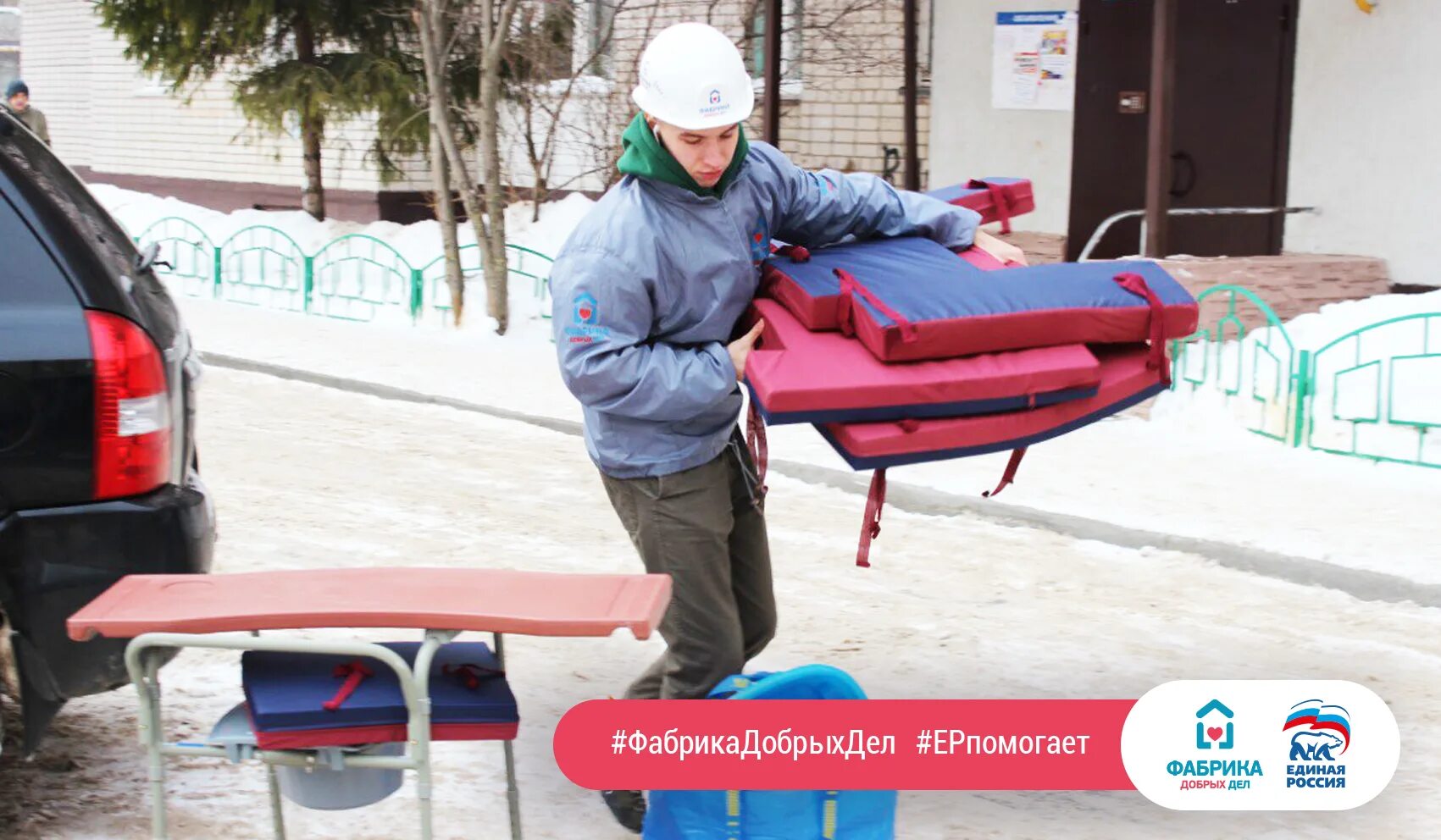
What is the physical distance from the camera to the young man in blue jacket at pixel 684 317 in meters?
3.60

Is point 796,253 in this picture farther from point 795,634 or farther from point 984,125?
point 984,125

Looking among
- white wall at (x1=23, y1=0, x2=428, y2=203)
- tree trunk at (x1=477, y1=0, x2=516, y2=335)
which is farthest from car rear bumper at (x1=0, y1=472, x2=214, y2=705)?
white wall at (x1=23, y1=0, x2=428, y2=203)

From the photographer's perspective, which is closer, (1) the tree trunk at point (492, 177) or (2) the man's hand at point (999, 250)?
(2) the man's hand at point (999, 250)

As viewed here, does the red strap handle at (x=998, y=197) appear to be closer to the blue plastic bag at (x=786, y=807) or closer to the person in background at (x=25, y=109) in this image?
the blue plastic bag at (x=786, y=807)

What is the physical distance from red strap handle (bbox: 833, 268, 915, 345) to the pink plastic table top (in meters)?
0.71

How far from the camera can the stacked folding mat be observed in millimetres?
3703

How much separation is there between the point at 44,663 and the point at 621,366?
4.98 feet

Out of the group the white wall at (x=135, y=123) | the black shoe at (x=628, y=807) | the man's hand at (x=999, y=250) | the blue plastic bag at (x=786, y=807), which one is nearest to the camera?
the blue plastic bag at (x=786, y=807)

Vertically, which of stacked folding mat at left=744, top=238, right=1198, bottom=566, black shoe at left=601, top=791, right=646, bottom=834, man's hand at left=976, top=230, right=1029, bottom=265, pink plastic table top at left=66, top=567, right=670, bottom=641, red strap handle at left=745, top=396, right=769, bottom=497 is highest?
man's hand at left=976, top=230, right=1029, bottom=265

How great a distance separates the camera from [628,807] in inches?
164

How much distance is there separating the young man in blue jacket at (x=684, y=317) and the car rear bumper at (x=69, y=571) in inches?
42.3

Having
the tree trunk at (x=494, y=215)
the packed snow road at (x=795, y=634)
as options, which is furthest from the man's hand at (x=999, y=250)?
the tree trunk at (x=494, y=215)

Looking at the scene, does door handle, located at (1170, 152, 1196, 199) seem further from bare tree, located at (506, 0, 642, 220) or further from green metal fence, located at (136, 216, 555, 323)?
bare tree, located at (506, 0, 642, 220)

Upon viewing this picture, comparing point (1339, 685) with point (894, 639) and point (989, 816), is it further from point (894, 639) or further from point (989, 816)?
point (894, 639)
